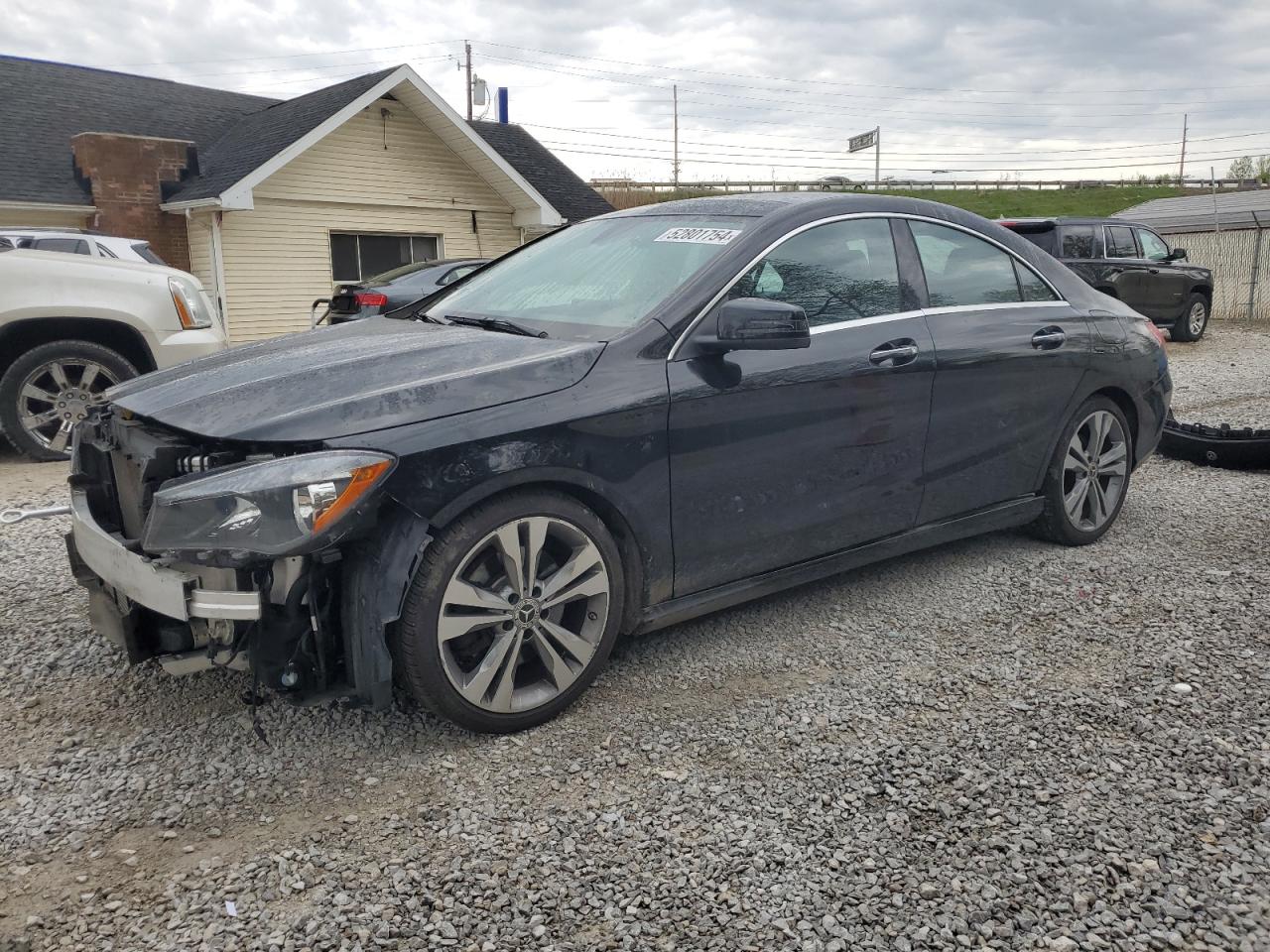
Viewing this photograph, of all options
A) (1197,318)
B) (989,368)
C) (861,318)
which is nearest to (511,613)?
(861,318)

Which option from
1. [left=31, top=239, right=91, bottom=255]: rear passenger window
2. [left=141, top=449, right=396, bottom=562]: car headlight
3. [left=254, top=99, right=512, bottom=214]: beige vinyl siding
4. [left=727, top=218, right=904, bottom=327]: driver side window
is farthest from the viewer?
[left=254, top=99, right=512, bottom=214]: beige vinyl siding

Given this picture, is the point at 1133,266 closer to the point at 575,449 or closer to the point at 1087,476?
the point at 1087,476

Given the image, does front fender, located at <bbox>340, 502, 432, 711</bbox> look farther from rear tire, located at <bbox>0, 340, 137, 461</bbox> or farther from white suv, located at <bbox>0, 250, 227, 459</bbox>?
rear tire, located at <bbox>0, 340, 137, 461</bbox>

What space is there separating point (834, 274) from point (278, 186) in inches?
548

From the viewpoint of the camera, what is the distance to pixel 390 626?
112 inches

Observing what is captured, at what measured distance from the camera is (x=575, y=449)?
3.03m

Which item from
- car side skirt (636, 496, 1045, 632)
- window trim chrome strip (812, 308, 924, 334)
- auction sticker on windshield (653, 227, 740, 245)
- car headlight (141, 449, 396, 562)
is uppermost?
auction sticker on windshield (653, 227, 740, 245)

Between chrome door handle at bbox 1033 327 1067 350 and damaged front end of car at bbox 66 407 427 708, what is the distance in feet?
10.1

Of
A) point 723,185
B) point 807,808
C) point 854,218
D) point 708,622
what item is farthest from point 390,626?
point 723,185

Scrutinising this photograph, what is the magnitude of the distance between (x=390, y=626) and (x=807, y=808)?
1.30m

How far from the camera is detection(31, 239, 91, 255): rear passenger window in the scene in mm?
8500

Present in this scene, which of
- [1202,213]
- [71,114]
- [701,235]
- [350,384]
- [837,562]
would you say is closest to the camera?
[350,384]

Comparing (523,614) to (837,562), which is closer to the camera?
(523,614)

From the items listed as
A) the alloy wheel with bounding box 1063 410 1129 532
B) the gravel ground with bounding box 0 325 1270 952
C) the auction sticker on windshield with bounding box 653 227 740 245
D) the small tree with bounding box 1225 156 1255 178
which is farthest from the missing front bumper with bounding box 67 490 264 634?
the small tree with bounding box 1225 156 1255 178
